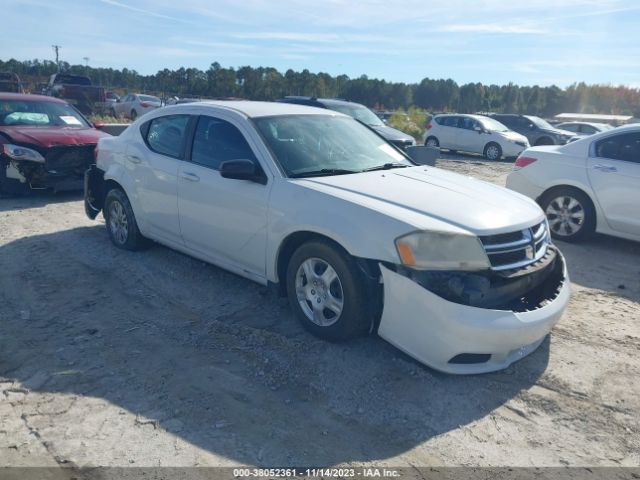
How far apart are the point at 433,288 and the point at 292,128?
6.85 ft

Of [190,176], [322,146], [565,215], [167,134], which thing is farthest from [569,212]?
[167,134]

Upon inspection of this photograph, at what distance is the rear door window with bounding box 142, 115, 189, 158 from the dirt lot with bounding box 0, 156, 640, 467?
129 centimetres

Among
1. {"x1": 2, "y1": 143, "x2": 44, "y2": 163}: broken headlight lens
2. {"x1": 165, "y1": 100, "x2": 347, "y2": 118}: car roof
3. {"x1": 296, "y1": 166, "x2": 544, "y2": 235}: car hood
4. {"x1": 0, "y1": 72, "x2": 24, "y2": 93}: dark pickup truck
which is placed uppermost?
{"x1": 0, "y1": 72, "x2": 24, "y2": 93}: dark pickup truck

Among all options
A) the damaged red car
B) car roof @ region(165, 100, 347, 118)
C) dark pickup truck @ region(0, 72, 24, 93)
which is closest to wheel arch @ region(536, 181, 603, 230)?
car roof @ region(165, 100, 347, 118)

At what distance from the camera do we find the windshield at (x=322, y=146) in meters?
4.46

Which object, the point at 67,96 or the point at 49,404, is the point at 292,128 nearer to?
the point at 49,404

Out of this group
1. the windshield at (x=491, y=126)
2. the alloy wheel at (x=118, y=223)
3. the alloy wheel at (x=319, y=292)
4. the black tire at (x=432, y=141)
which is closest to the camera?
the alloy wheel at (x=319, y=292)

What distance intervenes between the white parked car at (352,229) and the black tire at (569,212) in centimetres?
302

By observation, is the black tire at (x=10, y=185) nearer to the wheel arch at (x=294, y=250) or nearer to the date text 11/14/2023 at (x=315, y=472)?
the wheel arch at (x=294, y=250)

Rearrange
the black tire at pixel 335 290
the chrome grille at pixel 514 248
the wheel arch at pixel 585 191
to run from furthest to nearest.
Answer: the wheel arch at pixel 585 191
the black tire at pixel 335 290
the chrome grille at pixel 514 248

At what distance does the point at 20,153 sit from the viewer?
800 centimetres

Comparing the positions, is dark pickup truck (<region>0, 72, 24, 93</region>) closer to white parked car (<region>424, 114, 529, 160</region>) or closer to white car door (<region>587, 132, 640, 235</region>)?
white parked car (<region>424, 114, 529, 160</region>)

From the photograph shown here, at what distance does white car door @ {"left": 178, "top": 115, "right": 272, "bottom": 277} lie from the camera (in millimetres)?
4383

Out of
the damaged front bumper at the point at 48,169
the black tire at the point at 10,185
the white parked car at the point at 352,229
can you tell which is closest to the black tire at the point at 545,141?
the damaged front bumper at the point at 48,169
